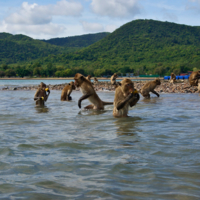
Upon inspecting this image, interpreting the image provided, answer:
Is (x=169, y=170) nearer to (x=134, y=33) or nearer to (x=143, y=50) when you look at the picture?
(x=143, y=50)

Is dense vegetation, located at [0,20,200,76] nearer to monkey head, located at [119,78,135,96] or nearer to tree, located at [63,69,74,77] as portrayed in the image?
tree, located at [63,69,74,77]

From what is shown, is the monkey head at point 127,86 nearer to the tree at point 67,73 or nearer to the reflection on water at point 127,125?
the reflection on water at point 127,125

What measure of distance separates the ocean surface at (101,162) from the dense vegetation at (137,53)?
128m

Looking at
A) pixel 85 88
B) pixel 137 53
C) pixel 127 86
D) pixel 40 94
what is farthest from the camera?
pixel 137 53

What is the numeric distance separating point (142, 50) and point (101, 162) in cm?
17246

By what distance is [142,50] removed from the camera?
172m

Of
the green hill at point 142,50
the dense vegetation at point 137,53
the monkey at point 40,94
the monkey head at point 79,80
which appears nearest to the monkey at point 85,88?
the monkey head at point 79,80

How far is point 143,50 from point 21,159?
17226cm

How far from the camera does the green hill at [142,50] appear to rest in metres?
154

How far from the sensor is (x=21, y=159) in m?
4.45

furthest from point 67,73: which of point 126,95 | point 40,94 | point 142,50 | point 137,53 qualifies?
point 126,95

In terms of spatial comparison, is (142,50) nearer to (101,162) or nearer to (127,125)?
(127,125)

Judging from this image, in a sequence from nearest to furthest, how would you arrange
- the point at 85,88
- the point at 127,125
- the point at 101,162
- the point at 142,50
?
the point at 101,162, the point at 127,125, the point at 85,88, the point at 142,50

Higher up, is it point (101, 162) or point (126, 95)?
point (126, 95)
